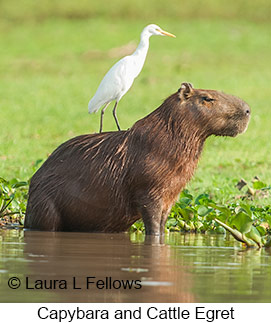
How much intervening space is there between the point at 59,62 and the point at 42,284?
23.7m

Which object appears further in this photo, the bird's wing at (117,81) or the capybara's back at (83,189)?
the bird's wing at (117,81)

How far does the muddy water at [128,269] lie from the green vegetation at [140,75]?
88 centimetres

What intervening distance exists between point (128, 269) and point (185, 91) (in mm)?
2356

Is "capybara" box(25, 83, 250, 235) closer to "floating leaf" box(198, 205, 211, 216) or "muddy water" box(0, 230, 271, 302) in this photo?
"muddy water" box(0, 230, 271, 302)

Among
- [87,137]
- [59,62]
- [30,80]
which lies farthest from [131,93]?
[87,137]

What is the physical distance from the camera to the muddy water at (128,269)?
3994 mm

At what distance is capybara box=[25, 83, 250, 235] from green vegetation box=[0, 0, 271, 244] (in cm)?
64

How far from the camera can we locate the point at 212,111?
22.1 ft

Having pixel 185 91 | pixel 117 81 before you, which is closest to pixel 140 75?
pixel 117 81

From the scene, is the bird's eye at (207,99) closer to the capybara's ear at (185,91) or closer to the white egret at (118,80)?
the capybara's ear at (185,91)

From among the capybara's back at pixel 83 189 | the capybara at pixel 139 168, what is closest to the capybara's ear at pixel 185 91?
the capybara at pixel 139 168

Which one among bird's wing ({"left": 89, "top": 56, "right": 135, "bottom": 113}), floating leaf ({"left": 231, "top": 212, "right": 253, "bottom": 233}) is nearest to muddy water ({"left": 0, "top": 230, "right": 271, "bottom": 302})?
floating leaf ({"left": 231, "top": 212, "right": 253, "bottom": 233})

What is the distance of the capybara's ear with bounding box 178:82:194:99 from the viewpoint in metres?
6.73
